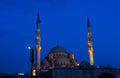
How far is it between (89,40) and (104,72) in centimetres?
1566

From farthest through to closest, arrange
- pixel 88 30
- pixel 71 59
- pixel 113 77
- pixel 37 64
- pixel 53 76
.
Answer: pixel 71 59 < pixel 88 30 < pixel 37 64 < pixel 113 77 < pixel 53 76

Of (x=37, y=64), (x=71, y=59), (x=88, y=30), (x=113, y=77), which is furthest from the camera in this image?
(x=71, y=59)

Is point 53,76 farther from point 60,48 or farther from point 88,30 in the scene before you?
point 60,48

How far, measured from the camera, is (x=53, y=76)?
37.3m

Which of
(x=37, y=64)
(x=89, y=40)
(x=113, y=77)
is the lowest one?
(x=113, y=77)

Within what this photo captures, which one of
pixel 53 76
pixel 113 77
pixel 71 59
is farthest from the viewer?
pixel 71 59

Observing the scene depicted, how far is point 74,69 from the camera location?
38344mm

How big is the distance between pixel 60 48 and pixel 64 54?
2.04 metres

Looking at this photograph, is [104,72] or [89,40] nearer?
[104,72]

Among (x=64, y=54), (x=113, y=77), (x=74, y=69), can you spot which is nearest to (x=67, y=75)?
(x=74, y=69)

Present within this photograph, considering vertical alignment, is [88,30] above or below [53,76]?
above

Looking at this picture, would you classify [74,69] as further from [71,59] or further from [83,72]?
[71,59]

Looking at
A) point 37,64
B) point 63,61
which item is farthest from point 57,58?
point 37,64

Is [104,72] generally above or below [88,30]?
below
